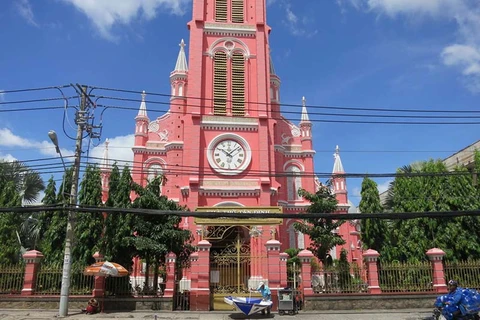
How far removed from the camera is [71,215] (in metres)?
14.5

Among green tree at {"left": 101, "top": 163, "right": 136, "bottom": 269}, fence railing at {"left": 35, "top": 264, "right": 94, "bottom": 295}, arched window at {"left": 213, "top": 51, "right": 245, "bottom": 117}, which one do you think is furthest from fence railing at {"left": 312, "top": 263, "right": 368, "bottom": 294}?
arched window at {"left": 213, "top": 51, "right": 245, "bottom": 117}

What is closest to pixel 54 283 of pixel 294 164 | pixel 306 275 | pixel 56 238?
pixel 56 238

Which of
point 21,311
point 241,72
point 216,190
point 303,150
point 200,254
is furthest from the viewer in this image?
point 303,150

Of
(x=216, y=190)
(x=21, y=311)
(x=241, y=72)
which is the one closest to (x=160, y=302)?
(x=21, y=311)

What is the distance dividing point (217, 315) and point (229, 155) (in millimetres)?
12227

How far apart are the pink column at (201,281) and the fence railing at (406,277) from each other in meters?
7.16

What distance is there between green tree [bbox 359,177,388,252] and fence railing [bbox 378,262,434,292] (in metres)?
6.94

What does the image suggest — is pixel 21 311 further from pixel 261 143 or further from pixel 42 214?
pixel 261 143

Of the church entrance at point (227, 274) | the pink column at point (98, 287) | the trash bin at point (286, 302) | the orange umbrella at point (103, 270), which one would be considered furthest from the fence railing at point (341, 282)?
the pink column at point (98, 287)

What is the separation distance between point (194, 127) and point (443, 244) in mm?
15818

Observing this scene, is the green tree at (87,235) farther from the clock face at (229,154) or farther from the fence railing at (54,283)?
the clock face at (229,154)

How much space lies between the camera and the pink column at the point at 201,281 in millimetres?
15977

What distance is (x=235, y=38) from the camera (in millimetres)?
28312

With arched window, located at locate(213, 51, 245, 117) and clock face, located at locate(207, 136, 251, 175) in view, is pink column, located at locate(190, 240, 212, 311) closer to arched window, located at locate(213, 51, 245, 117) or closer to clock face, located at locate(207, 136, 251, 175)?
clock face, located at locate(207, 136, 251, 175)
